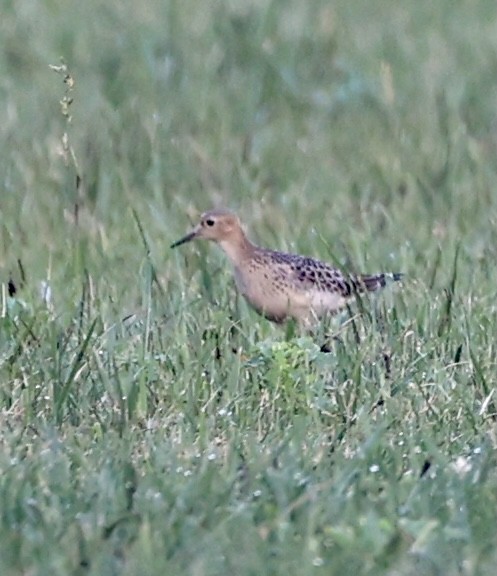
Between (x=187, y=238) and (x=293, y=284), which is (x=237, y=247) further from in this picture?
(x=293, y=284)

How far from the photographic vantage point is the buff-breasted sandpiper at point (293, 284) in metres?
6.83

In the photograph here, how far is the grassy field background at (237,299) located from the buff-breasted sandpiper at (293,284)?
0.31 feet

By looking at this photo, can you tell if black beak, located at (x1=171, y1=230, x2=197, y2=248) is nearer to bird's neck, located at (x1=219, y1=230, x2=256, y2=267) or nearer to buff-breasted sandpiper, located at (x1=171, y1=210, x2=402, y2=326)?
bird's neck, located at (x1=219, y1=230, x2=256, y2=267)

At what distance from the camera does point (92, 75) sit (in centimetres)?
976

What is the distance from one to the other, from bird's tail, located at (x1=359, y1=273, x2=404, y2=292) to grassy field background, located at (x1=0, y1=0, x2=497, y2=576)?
6cm

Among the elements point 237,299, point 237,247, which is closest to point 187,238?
point 237,247

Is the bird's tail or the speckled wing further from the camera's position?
the speckled wing

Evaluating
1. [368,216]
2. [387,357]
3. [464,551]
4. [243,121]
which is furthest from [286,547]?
[243,121]

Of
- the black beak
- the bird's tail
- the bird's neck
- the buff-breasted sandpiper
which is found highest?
the black beak

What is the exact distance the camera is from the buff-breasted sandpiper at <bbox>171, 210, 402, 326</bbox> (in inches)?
269

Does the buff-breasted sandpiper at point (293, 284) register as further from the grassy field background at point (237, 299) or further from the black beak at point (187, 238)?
the black beak at point (187, 238)

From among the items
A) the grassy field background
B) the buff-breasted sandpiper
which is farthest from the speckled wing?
the grassy field background

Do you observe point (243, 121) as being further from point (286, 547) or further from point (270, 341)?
point (286, 547)

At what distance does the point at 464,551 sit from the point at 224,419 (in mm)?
1320
